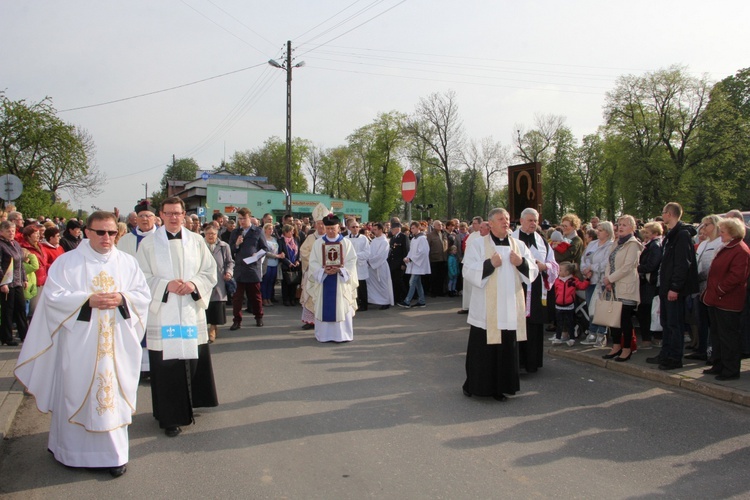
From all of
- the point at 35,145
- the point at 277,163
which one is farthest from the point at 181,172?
the point at 35,145

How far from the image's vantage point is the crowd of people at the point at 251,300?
404 cm

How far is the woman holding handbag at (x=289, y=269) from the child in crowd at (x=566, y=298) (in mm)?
6686

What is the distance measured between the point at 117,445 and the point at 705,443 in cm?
469

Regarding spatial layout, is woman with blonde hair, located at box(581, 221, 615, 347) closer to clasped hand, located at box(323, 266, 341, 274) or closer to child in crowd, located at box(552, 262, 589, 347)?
child in crowd, located at box(552, 262, 589, 347)

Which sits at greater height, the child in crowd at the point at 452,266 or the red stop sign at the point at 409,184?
the red stop sign at the point at 409,184

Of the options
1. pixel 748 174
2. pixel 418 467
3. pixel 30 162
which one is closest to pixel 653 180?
pixel 748 174

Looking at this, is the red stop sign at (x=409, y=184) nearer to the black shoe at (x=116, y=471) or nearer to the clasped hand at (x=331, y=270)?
the clasped hand at (x=331, y=270)

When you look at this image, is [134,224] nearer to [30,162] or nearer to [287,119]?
[287,119]

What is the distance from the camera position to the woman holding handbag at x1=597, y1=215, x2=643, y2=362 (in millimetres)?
7020

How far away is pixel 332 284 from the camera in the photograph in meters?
9.16

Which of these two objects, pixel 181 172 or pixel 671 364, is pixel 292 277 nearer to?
pixel 671 364

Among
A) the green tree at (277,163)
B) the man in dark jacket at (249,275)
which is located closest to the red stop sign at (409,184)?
the man in dark jacket at (249,275)

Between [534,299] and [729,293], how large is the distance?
2066 millimetres

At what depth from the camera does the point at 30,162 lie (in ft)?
82.9
